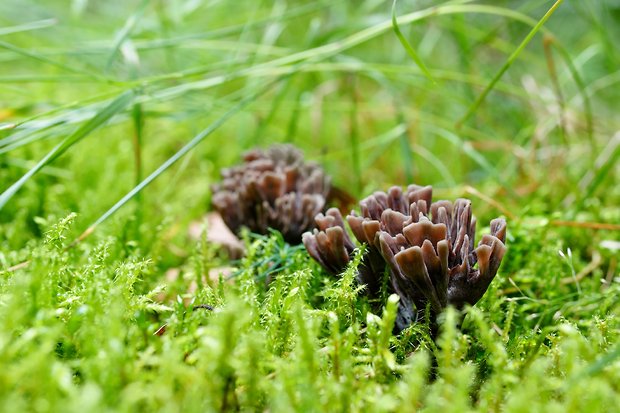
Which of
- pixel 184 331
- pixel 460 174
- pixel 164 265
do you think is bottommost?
pixel 460 174

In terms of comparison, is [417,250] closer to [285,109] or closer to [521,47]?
[521,47]

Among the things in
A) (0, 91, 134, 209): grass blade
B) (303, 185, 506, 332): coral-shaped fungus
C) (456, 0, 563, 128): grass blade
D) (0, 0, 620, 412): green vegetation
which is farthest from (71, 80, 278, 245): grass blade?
(456, 0, 563, 128): grass blade

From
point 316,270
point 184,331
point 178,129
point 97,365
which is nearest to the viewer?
point 97,365

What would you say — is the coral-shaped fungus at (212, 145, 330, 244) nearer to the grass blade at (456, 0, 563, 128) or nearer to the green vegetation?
the green vegetation

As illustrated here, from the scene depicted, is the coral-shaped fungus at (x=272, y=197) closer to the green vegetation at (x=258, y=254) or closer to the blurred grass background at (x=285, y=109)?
the green vegetation at (x=258, y=254)

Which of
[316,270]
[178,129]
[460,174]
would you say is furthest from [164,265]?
[460,174]

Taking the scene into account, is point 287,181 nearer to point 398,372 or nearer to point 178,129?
point 398,372
